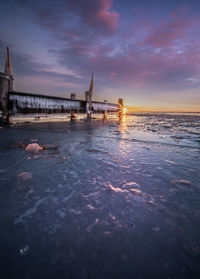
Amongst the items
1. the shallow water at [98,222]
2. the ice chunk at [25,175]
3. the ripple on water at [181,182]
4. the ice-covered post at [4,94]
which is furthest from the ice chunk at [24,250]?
the ice-covered post at [4,94]

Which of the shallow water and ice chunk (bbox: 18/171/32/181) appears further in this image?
ice chunk (bbox: 18/171/32/181)

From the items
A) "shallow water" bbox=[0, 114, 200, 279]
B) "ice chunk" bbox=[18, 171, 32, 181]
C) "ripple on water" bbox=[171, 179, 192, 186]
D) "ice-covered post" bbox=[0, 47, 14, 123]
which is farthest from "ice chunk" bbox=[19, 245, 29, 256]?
"ice-covered post" bbox=[0, 47, 14, 123]

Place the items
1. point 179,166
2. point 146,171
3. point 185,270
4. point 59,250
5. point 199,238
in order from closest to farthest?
point 185,270 < point 59,250 < point 199,238 < point 146,171 < point 179,166

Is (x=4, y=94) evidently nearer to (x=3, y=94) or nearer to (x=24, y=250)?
(x=3, y=94)

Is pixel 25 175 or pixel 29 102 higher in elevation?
pixel 29 102

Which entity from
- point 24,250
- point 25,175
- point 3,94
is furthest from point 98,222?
point 3,94

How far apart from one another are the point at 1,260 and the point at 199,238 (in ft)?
5.81

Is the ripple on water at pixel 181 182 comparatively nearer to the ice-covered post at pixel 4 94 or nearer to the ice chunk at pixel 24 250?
the ice chunk at pixel 24 250

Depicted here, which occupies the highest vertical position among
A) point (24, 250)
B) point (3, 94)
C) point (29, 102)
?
point (3, 94)

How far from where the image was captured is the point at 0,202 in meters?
1.71

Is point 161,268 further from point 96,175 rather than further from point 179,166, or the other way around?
point 179,166

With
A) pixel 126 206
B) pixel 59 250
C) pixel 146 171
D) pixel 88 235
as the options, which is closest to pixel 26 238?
pixel 59 250

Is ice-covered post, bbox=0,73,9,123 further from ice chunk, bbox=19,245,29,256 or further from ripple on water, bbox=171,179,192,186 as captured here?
ripple on water, bbox=171,179,192,186

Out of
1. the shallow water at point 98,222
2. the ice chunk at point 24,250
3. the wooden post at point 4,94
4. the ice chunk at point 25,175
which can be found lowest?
the ice chunk at point 24,250
